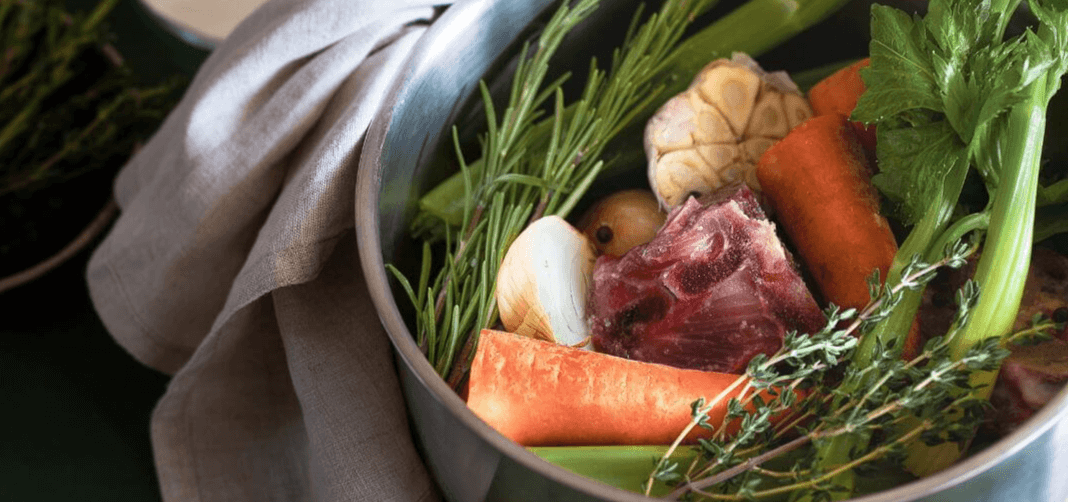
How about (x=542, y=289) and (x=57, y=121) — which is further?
(x=57, y=121)

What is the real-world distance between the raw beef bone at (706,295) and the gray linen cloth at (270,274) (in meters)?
0.23

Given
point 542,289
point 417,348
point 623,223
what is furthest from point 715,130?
point 417,348

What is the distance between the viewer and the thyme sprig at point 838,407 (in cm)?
63

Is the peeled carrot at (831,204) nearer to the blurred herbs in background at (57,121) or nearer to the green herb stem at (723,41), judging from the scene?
the green herb stem at (723,41)

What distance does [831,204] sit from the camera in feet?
2.65

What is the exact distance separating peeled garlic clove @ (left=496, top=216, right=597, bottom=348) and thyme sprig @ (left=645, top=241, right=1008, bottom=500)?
148 millimetres

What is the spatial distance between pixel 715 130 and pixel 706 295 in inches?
7.9

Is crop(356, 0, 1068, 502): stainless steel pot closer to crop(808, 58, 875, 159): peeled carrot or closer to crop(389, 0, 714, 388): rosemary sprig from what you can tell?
crop(389, 0, 714, 388): rosemary sprig

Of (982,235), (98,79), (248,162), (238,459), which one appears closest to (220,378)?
(238,459)

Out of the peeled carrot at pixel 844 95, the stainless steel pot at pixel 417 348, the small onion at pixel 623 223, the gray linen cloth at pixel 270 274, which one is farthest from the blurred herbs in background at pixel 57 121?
the peeled carrot at pixel 844 95

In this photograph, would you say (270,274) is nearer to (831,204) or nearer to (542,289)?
(542,289)

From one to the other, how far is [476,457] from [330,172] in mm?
305

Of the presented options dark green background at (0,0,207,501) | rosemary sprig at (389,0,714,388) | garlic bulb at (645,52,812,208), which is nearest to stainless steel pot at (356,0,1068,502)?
rosemary sprig at (389,0,714,388)

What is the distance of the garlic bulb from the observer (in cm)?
86
